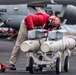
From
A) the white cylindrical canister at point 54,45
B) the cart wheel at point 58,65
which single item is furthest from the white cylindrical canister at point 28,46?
the cart wheel at point 58,65

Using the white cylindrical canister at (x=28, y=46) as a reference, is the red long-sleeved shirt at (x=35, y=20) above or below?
above

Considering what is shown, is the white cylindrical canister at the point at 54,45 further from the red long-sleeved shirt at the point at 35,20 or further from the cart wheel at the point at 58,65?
the red long-sleeved shirt at the point at 35,20

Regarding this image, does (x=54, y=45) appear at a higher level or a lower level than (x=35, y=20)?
lower

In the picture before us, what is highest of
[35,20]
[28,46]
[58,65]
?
[35,20]

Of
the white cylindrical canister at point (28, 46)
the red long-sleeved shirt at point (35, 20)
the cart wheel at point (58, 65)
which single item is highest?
the red long-sleeved shirt at point (35, 20)

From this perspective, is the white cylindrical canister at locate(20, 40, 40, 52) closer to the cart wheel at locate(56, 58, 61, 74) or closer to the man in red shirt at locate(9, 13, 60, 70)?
the man in red shirt at locate(9, 13, 60, 70)

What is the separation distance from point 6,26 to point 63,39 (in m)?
20.1

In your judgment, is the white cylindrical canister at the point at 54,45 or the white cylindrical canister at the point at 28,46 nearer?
the white cylindrical canister at the point at 54,45

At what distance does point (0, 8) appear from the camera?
110 ft

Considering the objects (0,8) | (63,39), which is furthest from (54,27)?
(0,8)

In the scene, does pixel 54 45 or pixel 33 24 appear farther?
pixel 33 24

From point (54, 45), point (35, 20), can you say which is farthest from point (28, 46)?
point (35, 20)

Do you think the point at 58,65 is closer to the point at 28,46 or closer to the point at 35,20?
the point at 28,46

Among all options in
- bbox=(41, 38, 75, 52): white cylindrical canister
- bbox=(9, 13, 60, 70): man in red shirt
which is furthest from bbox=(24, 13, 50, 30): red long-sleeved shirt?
bbox=(41, 38, 75, 52): white cylindrical canister
